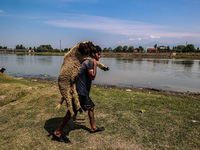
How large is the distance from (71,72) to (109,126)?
2022mm

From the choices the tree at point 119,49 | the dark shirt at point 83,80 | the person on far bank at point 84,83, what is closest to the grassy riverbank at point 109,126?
the person on far bank at point 84,83

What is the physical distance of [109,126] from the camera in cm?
450

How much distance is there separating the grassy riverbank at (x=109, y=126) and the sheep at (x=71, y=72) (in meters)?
1.01

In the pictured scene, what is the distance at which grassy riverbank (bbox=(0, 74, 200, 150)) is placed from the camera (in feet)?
12.0

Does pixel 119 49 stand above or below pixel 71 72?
above

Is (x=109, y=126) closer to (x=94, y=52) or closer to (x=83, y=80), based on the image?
(x=83, y=80)

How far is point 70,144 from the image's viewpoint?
365 centimetres

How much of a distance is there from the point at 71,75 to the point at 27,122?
2.43m

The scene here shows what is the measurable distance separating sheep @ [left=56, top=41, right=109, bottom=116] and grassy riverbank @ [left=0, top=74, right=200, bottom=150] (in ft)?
3.31

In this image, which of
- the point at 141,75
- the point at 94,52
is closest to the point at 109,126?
the point at 94,52

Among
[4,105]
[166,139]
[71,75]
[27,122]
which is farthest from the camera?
[4,105]

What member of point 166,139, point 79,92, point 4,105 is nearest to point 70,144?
point 79,92

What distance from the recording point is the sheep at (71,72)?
354 centimetres

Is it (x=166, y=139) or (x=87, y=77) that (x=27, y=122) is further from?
(x=166, y=139)
